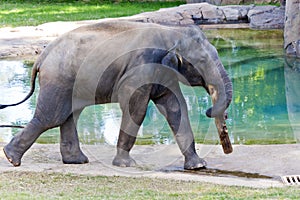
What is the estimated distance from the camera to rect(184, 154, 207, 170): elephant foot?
8.55m

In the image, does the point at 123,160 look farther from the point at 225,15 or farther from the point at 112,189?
the point at 225,15

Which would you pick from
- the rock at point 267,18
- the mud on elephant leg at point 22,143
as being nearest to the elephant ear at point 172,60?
the mud on elephant leg at point 22,143

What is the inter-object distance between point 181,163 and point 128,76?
1436mm

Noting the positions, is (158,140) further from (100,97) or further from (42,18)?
(42,18)

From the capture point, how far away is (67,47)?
8359 mm

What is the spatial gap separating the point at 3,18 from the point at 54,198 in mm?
18066

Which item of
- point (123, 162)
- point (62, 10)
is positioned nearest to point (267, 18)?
point (62, 10)

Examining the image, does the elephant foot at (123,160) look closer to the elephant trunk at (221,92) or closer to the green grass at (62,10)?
the elephant trunk at (221,92)

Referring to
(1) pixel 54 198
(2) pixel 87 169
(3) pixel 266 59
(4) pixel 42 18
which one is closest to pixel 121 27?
(2) pixel 87 169

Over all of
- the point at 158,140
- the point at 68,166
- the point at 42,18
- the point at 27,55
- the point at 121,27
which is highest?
the point at 121,27

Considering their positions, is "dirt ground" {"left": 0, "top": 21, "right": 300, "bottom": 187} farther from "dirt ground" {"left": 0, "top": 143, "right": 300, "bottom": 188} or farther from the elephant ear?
the elephant ear

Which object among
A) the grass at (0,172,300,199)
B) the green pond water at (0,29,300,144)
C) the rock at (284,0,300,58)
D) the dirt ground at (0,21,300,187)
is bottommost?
the rock at (284,0,300,58)

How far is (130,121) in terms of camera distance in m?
8.34

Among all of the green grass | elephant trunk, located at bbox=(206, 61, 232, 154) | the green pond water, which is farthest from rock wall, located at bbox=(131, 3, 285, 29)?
elephant trunk, located at bbox=(206, 61, 232, 154)
